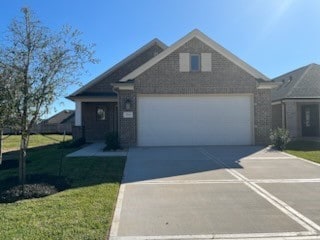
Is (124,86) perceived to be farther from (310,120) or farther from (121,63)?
(310,120)

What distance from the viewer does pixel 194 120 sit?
17344 millimetres

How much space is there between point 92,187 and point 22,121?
7.31 feet

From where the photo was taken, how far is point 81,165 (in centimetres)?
1177

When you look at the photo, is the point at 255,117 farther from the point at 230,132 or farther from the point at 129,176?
the point at 129,176

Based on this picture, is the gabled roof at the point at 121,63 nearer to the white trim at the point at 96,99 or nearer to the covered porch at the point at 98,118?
the white trim at the point at 96,99

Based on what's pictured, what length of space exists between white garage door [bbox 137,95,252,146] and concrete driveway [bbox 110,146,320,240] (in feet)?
14.6

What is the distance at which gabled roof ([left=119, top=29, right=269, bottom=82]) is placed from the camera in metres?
17.2

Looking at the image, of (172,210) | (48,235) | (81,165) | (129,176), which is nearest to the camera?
(48,235)

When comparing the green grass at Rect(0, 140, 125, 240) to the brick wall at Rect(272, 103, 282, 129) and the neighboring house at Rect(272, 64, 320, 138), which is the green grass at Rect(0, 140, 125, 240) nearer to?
the neighboring house at Rect(272, 64, 320, 138)

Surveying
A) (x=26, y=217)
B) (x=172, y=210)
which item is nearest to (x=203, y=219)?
(x=172, y=210)

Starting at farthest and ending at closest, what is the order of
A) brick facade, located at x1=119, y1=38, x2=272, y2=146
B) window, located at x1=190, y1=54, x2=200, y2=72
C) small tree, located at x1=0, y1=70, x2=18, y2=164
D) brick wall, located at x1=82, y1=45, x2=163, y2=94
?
brick wall, located at x1=82, y1=45, x2=163, y2=94 → window, located at x1=190, y1=54, x2=200, y2=72 → brick facade, located at x1=119, y1=38, x2=272, y2=146 → small tree, located at x1=0, y1=70, x2=18, y2=164

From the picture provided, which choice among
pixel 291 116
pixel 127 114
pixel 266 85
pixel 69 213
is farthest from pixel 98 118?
pixel 69 213

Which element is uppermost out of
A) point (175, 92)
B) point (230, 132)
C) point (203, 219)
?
point (175, 92)

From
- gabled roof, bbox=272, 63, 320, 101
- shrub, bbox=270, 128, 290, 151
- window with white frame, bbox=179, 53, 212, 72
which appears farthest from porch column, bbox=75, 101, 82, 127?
gabled roof, bbox=272, 63, 320, 101
